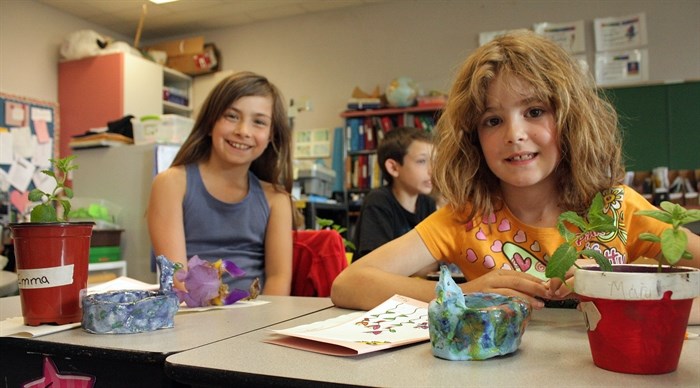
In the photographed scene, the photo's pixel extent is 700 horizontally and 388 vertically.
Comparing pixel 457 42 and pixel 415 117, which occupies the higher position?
pixel 457 42

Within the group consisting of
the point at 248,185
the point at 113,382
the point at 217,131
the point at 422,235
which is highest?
the point at 217,131

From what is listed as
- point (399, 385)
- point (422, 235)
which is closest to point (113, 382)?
point (399, 385)

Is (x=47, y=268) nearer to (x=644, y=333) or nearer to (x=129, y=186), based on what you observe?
(x=644, y=333)

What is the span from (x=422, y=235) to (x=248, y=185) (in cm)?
81

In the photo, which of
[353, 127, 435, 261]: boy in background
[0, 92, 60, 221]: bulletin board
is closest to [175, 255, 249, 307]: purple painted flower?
[353, 127, 435, 261]: boy in background

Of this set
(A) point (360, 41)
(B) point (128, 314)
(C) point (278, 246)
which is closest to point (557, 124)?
(B) point (128, 314)

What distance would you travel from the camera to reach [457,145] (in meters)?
1.23

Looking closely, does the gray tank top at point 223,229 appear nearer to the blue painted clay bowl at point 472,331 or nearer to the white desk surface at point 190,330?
the white desk surface at point 190,330

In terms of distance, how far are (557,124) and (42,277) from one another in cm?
92

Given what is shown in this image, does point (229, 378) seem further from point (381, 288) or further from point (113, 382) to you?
point (381, 288)

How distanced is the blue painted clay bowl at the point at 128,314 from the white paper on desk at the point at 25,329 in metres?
0.04

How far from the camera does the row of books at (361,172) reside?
5.07 metres

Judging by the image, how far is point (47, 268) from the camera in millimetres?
879

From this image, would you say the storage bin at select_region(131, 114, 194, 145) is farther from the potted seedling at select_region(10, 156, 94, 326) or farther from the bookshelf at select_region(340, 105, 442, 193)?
the potted seedling at select_region(10, 156, 94, 326)
